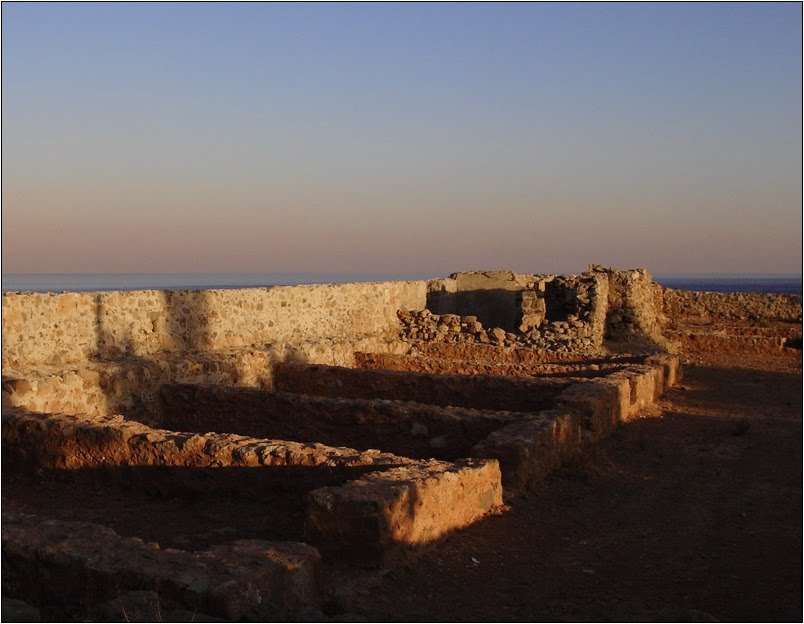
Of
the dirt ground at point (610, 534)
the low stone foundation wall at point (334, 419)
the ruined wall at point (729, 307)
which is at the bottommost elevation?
the dirt ground at point (610, 534)

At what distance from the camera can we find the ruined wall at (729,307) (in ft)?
85.8

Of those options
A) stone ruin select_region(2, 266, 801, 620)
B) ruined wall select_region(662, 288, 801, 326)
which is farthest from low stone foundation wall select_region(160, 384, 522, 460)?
ruined wall select_region(662, 288, 801, 326)

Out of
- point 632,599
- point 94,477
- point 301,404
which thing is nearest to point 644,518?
point 632,599

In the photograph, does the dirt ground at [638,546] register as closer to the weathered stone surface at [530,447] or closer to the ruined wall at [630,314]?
the weathered stone surface at [530,447]

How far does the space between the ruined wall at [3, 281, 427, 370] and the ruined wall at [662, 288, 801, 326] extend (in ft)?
43.5

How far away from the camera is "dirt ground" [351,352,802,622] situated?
4.82 meters

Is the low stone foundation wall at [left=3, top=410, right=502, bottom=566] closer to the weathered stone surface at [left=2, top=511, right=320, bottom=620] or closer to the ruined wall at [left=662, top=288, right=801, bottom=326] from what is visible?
the weathered stone surface at [left=2, top=511, right=320, bottom=620]

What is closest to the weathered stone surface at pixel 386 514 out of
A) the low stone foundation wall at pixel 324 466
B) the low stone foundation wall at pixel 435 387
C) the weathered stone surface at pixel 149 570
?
the low stone foundation wall at pixel 324 466

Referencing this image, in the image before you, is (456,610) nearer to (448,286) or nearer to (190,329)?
(190,329)

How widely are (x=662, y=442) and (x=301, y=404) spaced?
4.13m

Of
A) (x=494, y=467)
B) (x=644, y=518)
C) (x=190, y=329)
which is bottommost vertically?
(x=644, y=518)

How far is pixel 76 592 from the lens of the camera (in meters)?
4.59

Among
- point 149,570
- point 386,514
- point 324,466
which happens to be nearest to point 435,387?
point 324,466

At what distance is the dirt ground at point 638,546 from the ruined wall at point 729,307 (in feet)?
56.2
